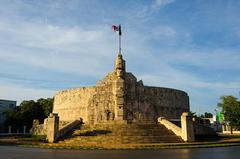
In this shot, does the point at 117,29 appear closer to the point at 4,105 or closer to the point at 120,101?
the point at 120,101

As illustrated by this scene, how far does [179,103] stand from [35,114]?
28.6m

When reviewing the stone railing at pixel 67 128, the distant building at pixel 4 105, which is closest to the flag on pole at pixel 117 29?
the stone railing at pixel 67 128

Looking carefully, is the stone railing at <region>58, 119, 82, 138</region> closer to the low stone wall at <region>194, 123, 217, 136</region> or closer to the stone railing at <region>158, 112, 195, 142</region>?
the stone railing at <region>158, 112, 195, 142</region>

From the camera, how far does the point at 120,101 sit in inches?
1355

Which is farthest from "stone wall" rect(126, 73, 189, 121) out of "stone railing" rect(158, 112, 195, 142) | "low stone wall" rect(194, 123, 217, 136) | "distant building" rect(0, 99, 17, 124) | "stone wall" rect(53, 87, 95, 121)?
"distant building" rect(0, 99, 17, 124)

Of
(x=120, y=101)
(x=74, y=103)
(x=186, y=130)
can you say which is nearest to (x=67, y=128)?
(x=120, y=101)

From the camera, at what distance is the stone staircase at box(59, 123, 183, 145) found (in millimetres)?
24984

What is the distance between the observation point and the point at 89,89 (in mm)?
38062

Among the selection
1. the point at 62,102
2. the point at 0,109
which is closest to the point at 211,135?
the point at 62,102

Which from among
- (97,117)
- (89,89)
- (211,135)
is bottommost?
(211,135)

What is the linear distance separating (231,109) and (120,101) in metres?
17.0

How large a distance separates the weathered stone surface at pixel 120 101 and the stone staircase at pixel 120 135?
5.06 m

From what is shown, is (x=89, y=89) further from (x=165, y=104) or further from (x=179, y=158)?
(x=179, y=158)

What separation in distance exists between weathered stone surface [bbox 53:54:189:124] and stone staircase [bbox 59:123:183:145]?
5062mm
